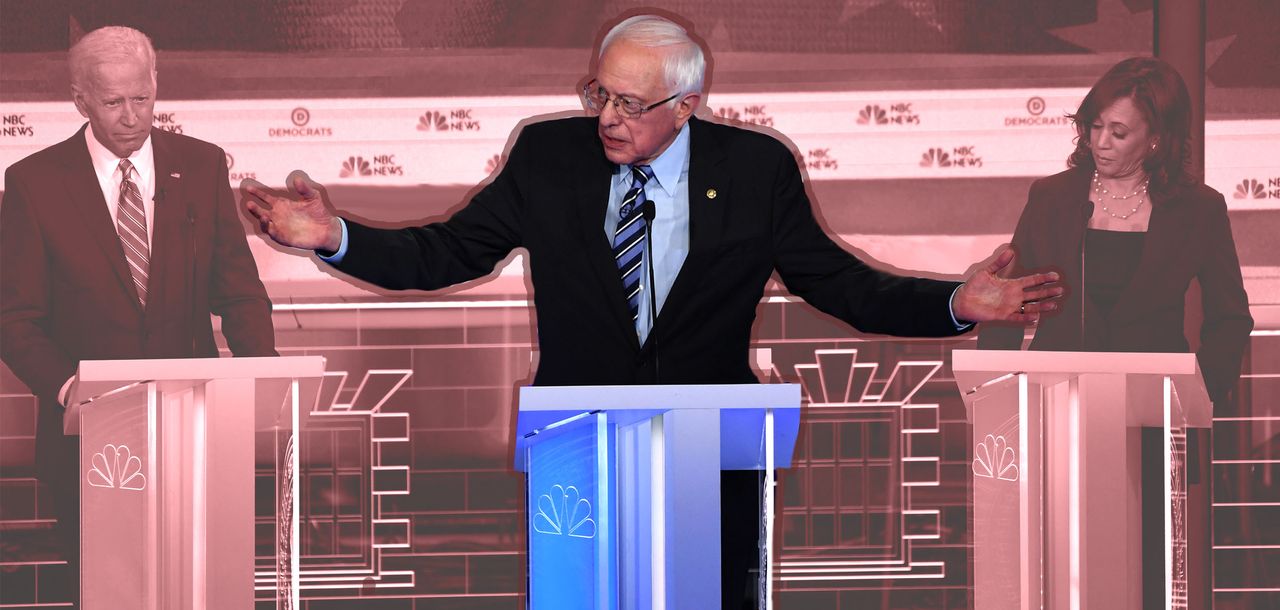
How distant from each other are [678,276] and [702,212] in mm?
124

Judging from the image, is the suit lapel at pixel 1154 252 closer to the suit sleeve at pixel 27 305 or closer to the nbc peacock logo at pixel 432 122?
the nbc peacock logo at pixel 432 122

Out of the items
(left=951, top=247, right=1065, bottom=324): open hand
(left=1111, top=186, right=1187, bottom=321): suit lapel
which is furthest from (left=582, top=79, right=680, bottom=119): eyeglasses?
(left=1111, top=186, right=1187, bottom=321): suit lapel

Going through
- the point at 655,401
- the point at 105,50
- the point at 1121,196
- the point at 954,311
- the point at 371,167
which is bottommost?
the point at 655,401

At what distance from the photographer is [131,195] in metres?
3.94

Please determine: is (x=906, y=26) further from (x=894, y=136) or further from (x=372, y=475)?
(x=372, y=475)

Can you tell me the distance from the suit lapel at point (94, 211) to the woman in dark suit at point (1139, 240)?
101 inches

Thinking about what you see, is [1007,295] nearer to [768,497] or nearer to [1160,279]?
[768,497]

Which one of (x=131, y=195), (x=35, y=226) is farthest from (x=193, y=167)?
(x=35, y=226)

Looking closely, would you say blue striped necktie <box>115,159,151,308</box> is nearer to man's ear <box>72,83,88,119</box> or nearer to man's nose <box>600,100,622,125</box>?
man's ear <box>72,83,88,119</box>

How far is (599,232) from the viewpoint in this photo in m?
2.34

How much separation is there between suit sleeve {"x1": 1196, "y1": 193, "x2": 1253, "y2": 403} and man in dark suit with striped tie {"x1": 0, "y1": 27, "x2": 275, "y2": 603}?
2.70 m

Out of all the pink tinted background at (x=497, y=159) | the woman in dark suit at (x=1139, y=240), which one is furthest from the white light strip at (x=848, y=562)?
the woman in dark suit at (x=1139, y=240)

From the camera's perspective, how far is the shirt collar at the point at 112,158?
3.95 metres

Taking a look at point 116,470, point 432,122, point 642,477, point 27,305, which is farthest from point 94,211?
point 642,477
